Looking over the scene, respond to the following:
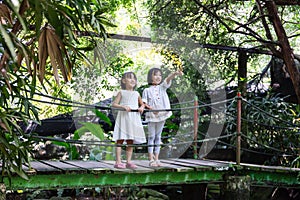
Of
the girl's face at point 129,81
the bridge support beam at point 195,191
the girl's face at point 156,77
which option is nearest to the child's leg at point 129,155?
Result: the girl's face at point 129,81

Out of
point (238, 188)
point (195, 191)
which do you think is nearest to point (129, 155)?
point (238, 188)

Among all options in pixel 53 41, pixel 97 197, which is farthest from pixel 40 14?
pixel 97 197

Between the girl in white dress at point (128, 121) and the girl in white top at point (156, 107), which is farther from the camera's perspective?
the girl in white top at point (156, 107)

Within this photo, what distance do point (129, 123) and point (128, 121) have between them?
0.07 ft

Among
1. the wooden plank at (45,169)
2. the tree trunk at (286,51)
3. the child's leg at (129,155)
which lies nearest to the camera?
the wooden plank at (45,169)

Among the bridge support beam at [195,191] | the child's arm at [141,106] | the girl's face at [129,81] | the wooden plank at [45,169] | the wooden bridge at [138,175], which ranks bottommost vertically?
the bridge support beam at [195,191]

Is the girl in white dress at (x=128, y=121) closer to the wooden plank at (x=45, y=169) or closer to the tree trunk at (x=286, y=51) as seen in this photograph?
the wooden plank at (x=45, y=169)

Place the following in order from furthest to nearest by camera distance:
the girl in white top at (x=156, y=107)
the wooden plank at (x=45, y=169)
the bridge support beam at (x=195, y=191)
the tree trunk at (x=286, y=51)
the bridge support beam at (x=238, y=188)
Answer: the tree trunk at (x=286, y=51)
the bridge support beam at (x=195, y=191)
the girl in white top at (x=156, y=107)
the bridge support beam at (x=238, y=188)
the wooden plank at (x=45, y=169)

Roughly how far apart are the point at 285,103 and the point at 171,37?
1.97m

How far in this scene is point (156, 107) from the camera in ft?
14.8

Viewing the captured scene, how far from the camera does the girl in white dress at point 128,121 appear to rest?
4.14 meters

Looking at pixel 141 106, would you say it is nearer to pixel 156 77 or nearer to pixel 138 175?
pixel 156 77

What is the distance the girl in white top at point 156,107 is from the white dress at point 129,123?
19 cm

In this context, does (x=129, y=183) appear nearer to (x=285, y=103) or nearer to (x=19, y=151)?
(x=19, y=151)
